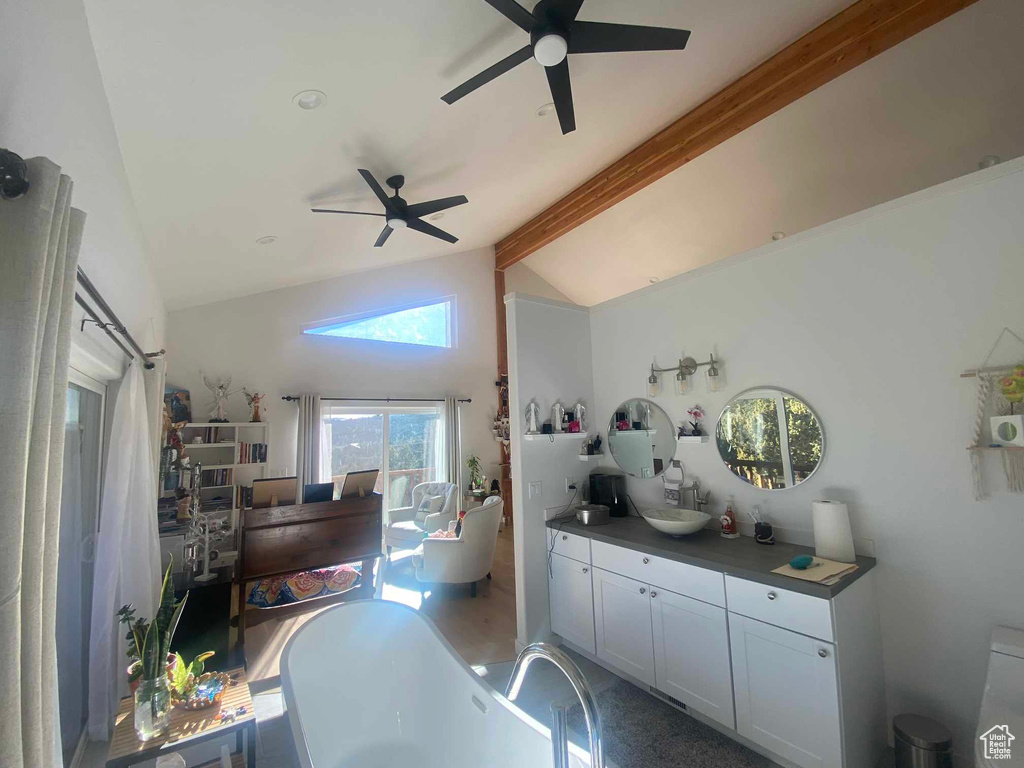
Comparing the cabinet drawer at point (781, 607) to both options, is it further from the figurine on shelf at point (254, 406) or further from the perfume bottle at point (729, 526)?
the figurine on shelf at point (254, 406)

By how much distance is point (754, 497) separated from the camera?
263cm

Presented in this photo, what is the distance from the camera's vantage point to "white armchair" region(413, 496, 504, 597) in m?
3.83

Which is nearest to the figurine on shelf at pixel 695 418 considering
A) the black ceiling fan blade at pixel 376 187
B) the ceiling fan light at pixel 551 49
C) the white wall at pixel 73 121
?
the ceiling fan light at pixel 551 49

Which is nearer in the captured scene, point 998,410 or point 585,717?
point 585,717

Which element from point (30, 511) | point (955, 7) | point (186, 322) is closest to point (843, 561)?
point (30, 511)

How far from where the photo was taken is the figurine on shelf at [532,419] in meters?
3.10

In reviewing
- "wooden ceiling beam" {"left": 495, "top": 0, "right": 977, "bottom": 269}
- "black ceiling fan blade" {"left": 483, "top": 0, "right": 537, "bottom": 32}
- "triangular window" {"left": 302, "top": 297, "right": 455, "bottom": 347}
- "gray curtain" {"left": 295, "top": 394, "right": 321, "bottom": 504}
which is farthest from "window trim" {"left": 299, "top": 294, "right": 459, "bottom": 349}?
"black ceiling fan blade" {"left": 483, "top": 0, "right": 537, "bottom": 32}

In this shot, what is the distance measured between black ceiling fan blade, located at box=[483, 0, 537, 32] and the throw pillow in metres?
4.77

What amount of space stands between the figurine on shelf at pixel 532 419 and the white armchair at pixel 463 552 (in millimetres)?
1168

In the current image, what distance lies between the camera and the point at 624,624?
2578 mm

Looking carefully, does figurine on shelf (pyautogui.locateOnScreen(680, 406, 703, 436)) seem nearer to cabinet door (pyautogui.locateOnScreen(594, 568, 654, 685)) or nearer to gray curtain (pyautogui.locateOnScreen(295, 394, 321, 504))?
cabinet door (pyautogui.locateOnScreen(594, 568, 654, 685))

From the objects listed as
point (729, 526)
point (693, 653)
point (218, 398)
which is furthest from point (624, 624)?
point (218, 398)

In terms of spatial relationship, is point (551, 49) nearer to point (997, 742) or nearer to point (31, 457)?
point (31, 457)

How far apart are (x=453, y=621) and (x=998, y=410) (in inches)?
139
